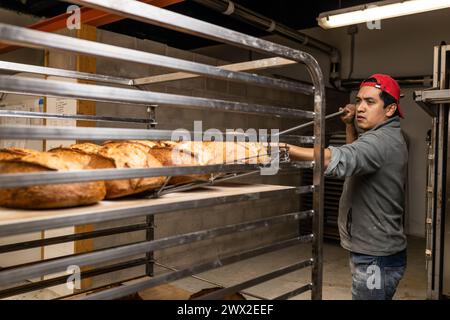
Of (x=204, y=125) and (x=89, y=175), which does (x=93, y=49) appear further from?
(x=204, y=125)

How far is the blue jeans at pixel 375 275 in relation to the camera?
1.79 meters

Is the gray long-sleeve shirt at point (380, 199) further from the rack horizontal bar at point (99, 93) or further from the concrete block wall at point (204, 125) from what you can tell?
the concrete block wall at point (204, 125)

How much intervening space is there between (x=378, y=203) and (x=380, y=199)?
2cm

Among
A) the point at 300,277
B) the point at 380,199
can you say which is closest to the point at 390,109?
the point at 380,199

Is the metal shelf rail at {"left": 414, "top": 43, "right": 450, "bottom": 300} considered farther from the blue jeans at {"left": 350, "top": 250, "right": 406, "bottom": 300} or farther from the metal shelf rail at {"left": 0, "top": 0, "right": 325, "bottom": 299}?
the metal shelf rail at {"left": 0, "top": 0, "right": 325, "bottom": 299}

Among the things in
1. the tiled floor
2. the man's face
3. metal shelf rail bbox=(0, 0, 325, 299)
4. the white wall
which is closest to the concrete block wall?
the tiled floor

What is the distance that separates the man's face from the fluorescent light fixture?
1.45 meters

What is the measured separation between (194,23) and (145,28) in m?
4.78

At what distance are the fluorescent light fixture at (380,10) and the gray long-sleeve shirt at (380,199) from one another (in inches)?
59.9

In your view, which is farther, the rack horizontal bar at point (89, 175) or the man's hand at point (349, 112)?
the man's hand at point (349, 112)

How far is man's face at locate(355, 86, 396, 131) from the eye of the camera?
6.10 feet

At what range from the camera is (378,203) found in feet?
5.94

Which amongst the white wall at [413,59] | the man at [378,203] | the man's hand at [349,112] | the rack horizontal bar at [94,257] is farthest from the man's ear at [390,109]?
the white wall at [413,59]

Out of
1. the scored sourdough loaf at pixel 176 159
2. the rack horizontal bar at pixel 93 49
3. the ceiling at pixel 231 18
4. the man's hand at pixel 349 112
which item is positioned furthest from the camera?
the ceiling at pixel 231 18
